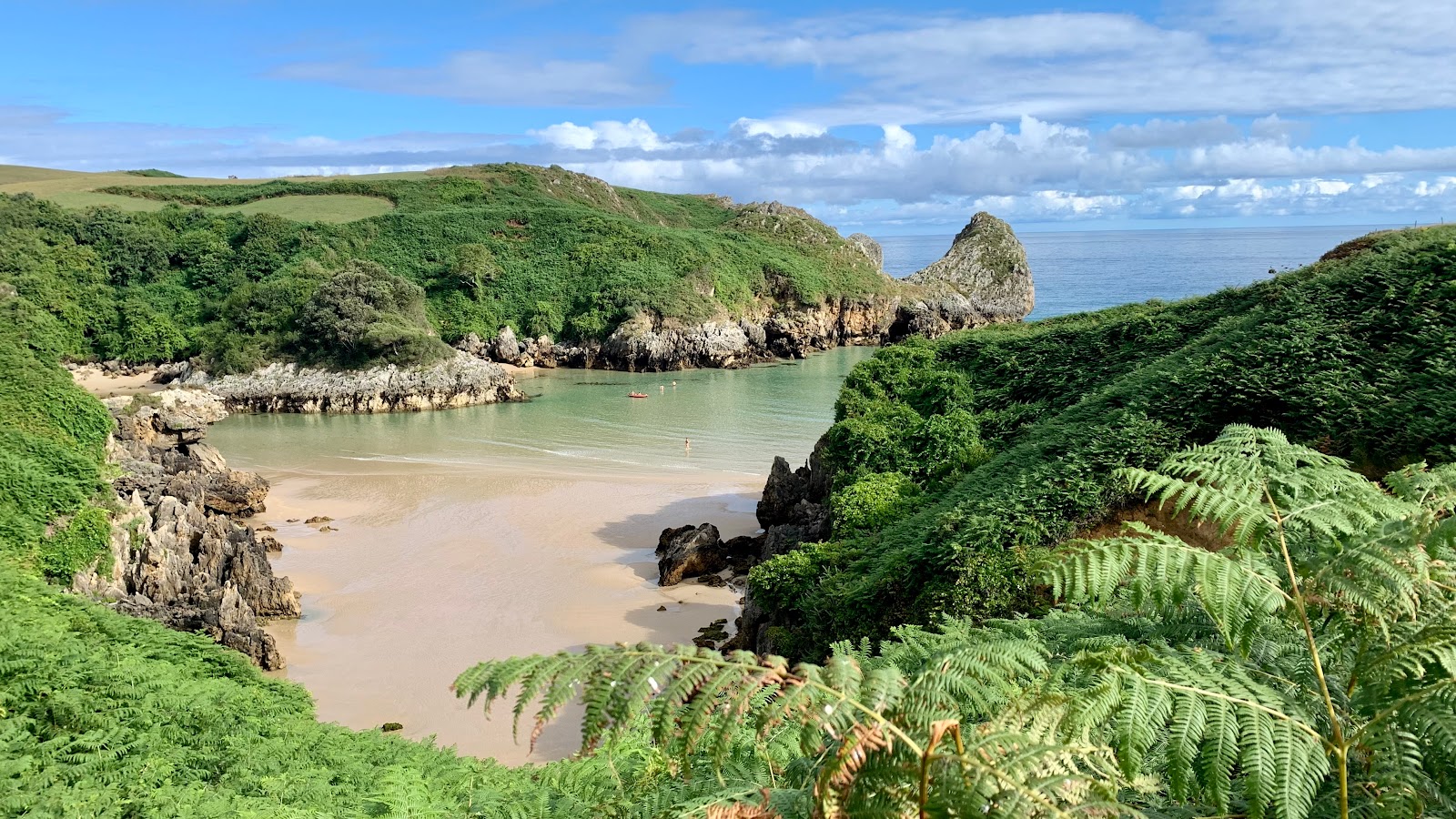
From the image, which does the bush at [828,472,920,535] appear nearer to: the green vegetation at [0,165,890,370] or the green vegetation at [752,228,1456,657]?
the green vegetation at [752,228,1456,657]

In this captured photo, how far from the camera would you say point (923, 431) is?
18281mm

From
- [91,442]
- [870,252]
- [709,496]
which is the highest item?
[870,252]

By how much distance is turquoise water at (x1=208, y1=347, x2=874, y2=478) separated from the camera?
31.9 meters

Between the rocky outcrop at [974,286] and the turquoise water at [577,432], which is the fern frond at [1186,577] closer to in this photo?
the turquoise water at [577,432]

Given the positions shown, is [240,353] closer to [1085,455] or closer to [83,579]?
[83,579]

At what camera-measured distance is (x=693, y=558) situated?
62.7 feet

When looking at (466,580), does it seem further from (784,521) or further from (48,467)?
(48,467)

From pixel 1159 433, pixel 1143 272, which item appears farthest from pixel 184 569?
pixel 1143 272

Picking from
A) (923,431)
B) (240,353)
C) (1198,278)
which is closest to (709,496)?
(923,431)

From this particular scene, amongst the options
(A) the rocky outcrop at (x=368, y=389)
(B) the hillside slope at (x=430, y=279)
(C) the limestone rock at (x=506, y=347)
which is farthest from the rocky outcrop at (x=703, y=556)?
(C) the limestone rock at (x=506, y=347)

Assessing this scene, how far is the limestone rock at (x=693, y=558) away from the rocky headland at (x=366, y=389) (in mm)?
27246

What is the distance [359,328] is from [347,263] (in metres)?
13.5

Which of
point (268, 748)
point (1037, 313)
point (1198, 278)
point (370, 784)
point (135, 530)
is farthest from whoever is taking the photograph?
point (1198, 278)

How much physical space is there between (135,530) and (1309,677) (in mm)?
17863
